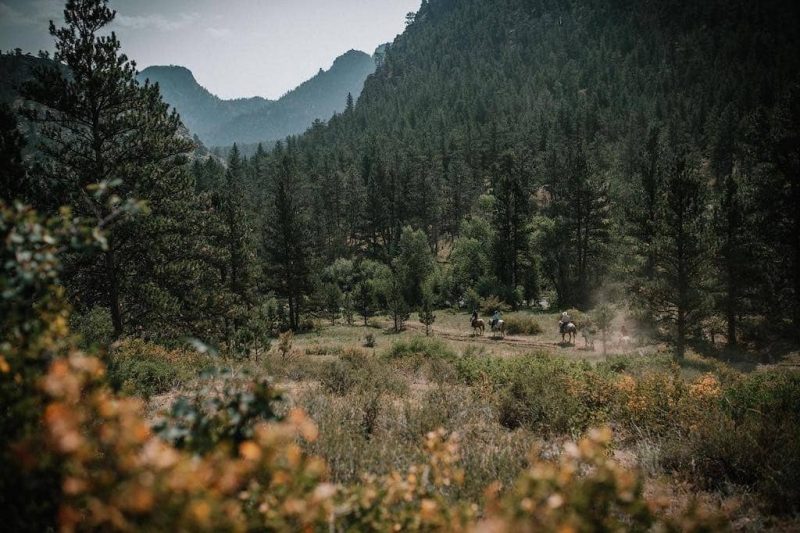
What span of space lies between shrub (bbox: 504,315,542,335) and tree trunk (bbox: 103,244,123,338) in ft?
87.3

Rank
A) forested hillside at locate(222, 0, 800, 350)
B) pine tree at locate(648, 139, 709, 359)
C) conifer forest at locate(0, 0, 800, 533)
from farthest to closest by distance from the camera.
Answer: forested hillside at locate(222, 0, 800, 350)
pine tree at locate(648, 139, 709, 359)
conifer forest at locate(0, 0, 800, 533)

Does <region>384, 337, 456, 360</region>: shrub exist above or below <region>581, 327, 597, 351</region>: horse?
above

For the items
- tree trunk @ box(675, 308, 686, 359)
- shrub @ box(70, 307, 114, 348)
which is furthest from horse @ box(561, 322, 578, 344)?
shrub @ box(70, 307, 114, 348)

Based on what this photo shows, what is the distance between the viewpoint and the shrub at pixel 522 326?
3334 cm

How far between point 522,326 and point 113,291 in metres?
27.5

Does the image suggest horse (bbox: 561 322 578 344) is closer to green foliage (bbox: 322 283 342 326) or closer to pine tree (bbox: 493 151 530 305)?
pine tree (bbox: 493 151 530 305)

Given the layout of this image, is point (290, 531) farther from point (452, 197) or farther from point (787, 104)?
point (452, 197)

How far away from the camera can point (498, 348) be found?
2697 cm

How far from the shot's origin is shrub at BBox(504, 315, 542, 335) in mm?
33344

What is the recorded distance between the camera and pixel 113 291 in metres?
15.4

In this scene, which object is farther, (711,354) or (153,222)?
(711,354)

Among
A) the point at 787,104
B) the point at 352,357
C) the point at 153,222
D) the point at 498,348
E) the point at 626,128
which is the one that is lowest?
the point at 498,348

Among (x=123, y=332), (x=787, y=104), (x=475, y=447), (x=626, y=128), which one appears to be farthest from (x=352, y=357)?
(x=626, y=128)

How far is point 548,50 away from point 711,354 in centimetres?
16217
